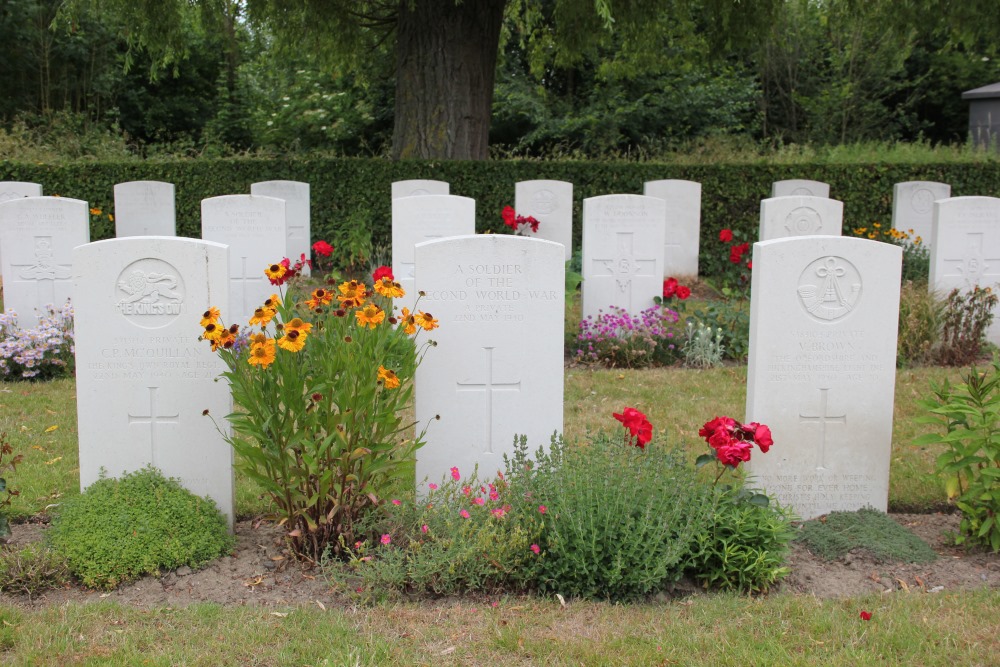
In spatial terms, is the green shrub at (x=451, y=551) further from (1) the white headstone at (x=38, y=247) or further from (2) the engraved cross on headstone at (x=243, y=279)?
(1) the white headstone at (x=38, y=247)

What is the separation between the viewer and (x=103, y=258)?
177 inches

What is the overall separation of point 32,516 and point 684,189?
10051 millimetres

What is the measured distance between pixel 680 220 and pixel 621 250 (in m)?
4.13

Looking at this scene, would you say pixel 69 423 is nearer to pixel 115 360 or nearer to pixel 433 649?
pixel 115 360

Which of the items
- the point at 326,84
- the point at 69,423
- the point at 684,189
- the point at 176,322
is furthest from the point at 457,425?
the point at 326,84

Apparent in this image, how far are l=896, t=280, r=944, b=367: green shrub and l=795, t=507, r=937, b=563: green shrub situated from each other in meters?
4.08

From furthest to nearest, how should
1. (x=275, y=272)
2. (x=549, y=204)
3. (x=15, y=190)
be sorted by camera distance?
(x=549, y=204), (x=15, y=190), (x=275, y=272)

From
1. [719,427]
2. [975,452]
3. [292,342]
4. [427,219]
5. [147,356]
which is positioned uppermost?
[427,219]

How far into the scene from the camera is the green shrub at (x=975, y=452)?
4.29 metres

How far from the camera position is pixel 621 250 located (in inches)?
368

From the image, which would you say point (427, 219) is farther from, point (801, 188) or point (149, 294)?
point (801, 188)

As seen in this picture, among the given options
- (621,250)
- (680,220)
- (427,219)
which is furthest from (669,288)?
(680,220)

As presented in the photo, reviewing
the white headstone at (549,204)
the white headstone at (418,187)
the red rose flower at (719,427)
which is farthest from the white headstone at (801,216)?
the red rose flower at (719,427)

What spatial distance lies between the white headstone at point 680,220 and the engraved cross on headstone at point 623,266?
12.7ft
